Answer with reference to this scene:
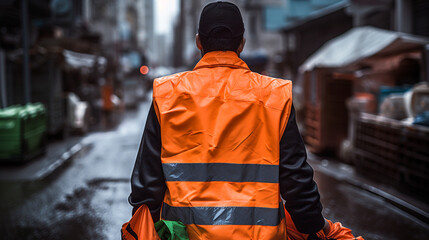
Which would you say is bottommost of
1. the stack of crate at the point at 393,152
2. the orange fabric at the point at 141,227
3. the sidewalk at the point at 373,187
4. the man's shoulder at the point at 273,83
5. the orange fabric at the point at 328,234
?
the sidewalk at the point at 373,187

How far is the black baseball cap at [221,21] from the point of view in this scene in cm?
221

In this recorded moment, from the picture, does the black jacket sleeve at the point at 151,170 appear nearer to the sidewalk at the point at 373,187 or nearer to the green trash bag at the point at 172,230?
the green trash bag at the point at 172,230

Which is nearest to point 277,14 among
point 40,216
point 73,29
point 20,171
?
point 73,29

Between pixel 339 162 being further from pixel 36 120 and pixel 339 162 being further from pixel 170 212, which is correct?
pixel 170 212

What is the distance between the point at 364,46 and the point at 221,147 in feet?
33.1

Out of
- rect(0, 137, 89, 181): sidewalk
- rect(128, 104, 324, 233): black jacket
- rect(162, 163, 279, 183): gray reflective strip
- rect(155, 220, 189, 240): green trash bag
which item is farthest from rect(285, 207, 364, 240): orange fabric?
rect(0, 137, 89, 181): sidewalk

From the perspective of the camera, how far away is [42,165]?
10.5m

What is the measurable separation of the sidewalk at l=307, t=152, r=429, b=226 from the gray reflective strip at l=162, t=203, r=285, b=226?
521 cm

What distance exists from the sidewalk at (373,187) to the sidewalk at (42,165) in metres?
6.40

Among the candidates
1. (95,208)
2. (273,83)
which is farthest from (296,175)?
(95,208)

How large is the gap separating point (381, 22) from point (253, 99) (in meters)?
16.7

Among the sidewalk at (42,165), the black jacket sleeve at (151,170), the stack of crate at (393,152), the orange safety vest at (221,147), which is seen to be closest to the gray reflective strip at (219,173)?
the orange safety vest at (221,147)

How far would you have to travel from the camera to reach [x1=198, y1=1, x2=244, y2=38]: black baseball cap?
2209 millimetres

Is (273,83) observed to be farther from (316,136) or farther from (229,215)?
(316,136)
